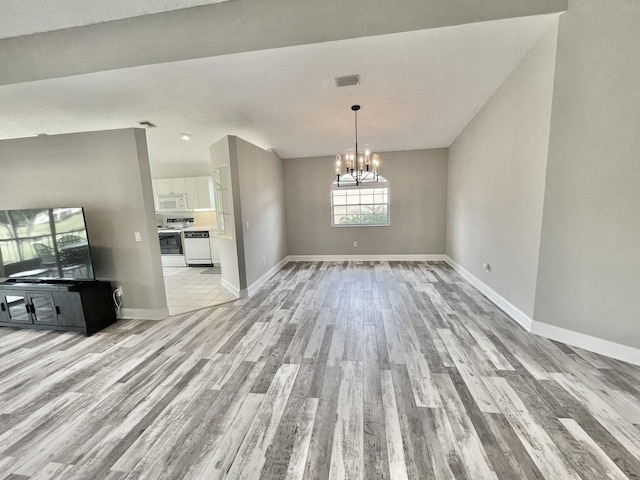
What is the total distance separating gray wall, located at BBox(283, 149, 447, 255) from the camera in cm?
609

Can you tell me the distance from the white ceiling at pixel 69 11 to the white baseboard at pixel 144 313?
10.5 ft

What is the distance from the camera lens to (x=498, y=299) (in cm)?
364

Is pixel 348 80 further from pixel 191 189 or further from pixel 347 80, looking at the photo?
pixel 191 189

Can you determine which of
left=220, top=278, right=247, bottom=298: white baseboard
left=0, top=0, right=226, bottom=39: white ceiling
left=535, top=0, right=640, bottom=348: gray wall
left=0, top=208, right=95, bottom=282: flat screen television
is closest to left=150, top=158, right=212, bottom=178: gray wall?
left=220, top=278, right=247, bottom=298: white baseboard

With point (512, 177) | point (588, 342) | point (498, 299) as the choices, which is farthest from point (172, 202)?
point (588, 342)

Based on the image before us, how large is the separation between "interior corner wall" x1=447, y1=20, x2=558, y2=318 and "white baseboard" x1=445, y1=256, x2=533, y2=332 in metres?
0.06

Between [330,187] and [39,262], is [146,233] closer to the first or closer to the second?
[39,262]

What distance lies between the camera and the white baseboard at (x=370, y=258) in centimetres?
630

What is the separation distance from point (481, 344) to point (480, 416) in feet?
3.46

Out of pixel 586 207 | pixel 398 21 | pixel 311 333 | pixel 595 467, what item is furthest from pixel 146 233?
pixel 586 207

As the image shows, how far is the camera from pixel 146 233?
3424 millimetres

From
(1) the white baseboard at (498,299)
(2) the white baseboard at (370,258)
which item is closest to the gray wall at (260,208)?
(2) the white baseboard at (370,258)

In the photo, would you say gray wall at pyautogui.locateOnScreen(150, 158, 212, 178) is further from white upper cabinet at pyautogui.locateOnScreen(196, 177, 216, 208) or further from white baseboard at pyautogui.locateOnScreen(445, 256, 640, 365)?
white baseboard at pyautogui.locateOnScreen(445, 256, 640, 365)

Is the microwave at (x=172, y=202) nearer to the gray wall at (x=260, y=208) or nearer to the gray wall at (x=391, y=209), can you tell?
the gray wall at (x=260, y=208)
